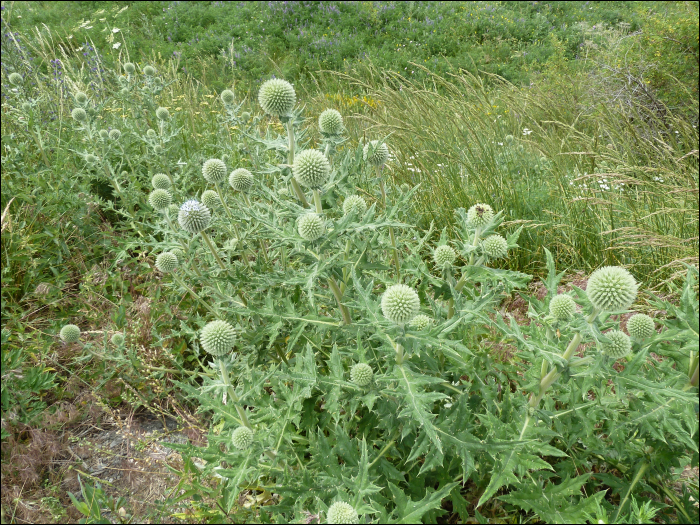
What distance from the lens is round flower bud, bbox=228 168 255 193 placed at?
2.81 meters

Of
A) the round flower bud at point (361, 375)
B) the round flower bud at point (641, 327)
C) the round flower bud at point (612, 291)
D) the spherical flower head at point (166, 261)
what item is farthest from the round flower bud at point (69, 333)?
the round flower bud at point (641, 327)

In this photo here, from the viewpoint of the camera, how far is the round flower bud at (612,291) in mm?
1782

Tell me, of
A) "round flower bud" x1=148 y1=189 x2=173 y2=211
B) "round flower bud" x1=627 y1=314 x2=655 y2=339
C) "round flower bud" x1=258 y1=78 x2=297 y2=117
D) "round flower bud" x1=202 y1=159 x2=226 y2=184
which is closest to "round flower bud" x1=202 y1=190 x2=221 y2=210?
"round flower bud" x1=202 y1=159 x2=226 y2=184

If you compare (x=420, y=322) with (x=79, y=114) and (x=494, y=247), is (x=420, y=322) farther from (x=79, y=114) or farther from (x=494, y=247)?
(x=79, y=114)

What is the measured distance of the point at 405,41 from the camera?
485 inches

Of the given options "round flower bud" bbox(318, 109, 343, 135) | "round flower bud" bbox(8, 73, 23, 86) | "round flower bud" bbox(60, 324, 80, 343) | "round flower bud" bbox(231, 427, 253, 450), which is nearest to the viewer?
"round flower bud" bbox(231, 427, 253, 450)

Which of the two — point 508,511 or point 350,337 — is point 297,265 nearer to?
point 350,337

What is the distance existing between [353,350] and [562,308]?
37.5 inches

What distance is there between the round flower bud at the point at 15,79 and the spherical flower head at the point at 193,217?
3.67 metres

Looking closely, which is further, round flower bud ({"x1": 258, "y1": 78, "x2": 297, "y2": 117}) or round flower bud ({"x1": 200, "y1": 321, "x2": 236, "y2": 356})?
round flower bud ({"x1": 258, "y1": 78, "x2": 297, "y2": 117})

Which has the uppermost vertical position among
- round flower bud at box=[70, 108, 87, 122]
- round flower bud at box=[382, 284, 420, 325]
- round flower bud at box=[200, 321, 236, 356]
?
round flower bud at box=[70, 108, 87, 122]

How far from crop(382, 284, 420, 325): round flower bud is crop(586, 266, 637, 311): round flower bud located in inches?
27.7

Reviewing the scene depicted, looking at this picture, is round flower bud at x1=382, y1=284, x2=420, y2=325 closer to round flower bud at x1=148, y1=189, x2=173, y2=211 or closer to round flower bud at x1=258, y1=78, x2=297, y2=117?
round flower bud at x1=258, y1=78, x2=297, y2=117

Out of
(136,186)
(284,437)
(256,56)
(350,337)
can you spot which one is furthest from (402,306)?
(256,56)
